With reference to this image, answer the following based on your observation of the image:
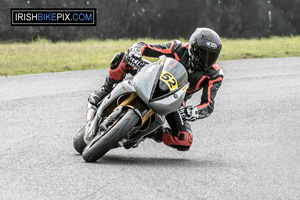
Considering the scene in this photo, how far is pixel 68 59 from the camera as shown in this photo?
1504 centimetres

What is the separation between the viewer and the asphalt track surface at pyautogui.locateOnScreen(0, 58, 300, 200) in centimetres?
539

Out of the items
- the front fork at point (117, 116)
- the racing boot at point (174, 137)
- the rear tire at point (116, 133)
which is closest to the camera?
the rear tire at point (116, 133)

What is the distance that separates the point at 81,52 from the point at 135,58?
9289 mm

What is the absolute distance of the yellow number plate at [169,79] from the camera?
5977mm

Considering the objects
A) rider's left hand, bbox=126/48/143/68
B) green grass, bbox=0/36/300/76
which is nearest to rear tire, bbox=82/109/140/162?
rider's left hand, bbox=126/48/143/68

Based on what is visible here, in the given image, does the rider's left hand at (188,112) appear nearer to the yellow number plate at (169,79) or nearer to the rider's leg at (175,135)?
the rider's leg at (175,135)

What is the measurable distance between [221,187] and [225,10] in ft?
37.8

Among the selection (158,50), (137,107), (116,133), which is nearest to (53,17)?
(158,50)

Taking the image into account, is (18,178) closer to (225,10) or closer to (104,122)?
(104,122)

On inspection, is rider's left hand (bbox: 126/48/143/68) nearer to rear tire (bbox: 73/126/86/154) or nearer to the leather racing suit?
the leather racing suit

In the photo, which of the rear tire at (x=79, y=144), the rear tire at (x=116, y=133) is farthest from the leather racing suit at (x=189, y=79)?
the rear tire at (x=116, y=133)

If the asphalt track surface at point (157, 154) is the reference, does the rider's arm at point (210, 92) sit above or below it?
above

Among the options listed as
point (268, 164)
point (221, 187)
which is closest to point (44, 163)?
point (221, 187)

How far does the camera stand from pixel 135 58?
6.57 metres
